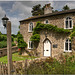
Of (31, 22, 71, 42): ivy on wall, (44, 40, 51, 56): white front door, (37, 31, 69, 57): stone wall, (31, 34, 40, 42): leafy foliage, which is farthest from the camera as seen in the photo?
(31, 34, 40, 42): leafy foliage

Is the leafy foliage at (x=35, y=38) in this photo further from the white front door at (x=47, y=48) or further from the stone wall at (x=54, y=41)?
the white front door at (x=47, y=48)

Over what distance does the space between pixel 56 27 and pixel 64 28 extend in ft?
3.63

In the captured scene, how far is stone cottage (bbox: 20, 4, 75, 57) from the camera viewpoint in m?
12.0

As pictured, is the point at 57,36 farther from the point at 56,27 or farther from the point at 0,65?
the point at 0,65

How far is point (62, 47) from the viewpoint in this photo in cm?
1220

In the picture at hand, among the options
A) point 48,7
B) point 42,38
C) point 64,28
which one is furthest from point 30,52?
point 48,7

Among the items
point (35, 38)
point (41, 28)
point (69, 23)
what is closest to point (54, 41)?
point (41, 28)

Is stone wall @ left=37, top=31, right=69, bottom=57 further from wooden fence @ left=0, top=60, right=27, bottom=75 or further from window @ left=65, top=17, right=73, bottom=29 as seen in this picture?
wooden fence @ left=0, top=60, right=27, bottom=75

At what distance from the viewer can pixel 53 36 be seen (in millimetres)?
13039

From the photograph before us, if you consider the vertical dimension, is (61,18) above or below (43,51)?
above

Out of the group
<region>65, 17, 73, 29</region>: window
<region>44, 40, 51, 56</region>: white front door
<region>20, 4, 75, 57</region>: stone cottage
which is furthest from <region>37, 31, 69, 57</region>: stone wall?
<region>65, 17, 73, 29</region>: window

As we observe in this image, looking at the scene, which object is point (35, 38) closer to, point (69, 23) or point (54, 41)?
point (54, 41)

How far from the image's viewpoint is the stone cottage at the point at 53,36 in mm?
11991

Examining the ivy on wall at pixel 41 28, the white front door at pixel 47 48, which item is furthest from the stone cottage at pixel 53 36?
the ivy on wall at pixel 41 28
